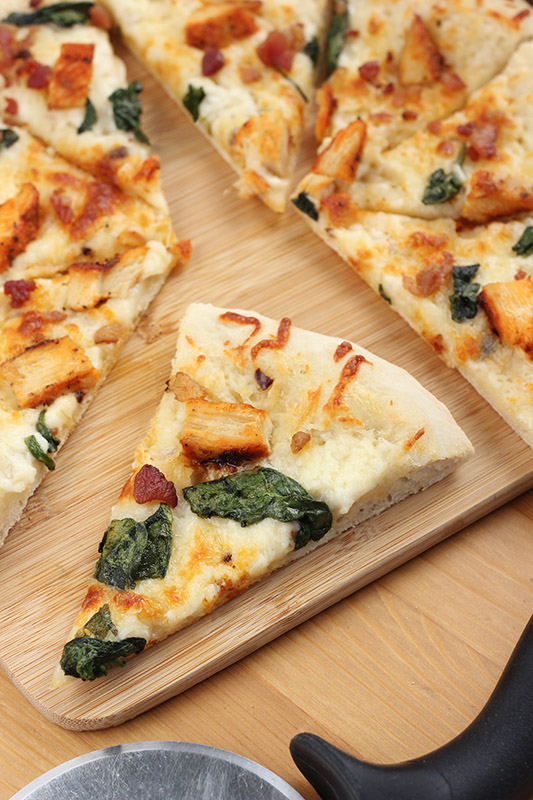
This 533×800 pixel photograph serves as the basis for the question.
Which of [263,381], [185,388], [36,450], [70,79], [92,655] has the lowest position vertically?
[92,655]

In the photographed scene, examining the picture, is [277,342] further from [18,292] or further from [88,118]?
[88,118]

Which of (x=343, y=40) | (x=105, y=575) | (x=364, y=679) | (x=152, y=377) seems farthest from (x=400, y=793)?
(x=343, y=40)

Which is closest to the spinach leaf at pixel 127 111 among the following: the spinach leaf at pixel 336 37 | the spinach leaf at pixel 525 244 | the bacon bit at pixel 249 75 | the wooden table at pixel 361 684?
the bacon bit at pixel 249 75

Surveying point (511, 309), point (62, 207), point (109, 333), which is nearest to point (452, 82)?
point (511, 309)

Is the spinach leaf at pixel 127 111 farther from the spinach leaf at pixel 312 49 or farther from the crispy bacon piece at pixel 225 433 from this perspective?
the crispy bacon piece at pixel 225 433

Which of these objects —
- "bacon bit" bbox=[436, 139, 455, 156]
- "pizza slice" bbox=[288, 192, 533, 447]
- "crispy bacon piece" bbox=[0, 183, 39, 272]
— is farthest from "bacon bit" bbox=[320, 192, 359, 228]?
"crispy bacon piece" bbox=[0, 183, 39, 272]

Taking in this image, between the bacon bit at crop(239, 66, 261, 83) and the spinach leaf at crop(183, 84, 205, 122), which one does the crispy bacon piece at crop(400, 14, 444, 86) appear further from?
the spinach leaf at crop(183, 84, 205, 122)
